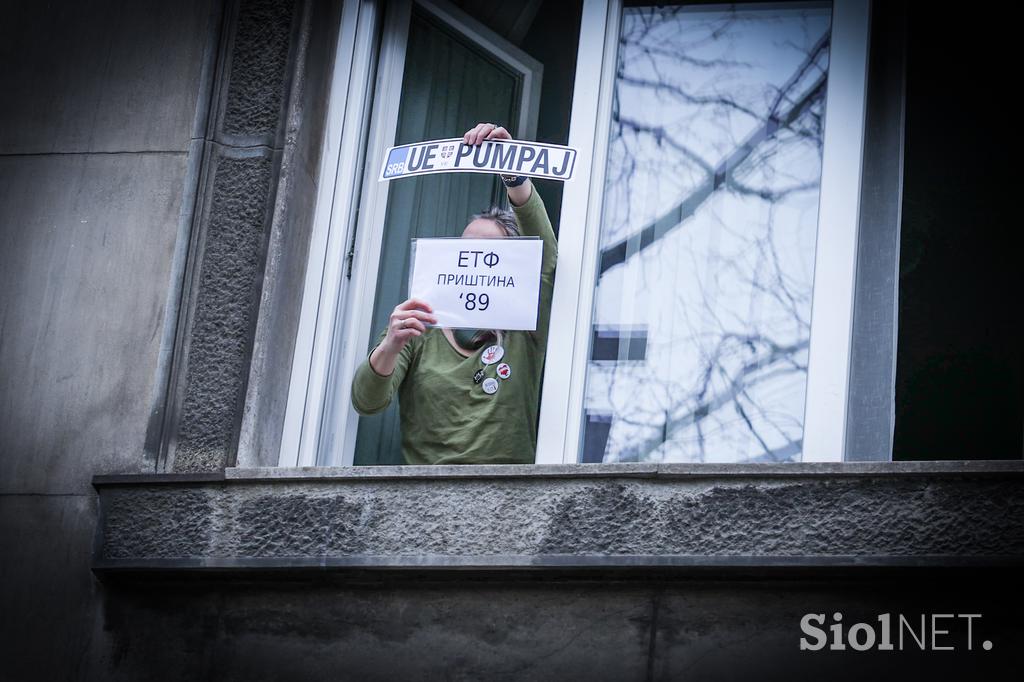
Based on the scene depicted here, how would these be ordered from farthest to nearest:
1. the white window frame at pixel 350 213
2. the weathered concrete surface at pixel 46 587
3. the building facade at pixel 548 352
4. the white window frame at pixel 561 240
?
1. the white window frame at pixel 350 213
2. the white window frame at pixel 561 240
3. the weathered concrete surface at pixel 46 587
4. the building facade at pixel 548 352

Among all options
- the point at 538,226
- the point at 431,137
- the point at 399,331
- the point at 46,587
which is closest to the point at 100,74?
the point at 431,137

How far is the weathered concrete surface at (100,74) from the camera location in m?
5.72

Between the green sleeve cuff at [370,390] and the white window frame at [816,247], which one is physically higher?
the white window frame at [816,247]

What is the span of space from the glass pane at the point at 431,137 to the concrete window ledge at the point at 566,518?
0.71 meters

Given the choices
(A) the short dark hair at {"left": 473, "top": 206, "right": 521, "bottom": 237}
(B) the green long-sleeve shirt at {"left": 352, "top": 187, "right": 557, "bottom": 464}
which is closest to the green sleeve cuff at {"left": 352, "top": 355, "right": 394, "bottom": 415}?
(B) the green long-sleeve shirt at {"left": 352, "top": 187, "right": 557, "bottom": 464}

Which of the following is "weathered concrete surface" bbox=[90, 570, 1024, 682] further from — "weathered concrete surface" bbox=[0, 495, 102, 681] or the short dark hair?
the short dark hair

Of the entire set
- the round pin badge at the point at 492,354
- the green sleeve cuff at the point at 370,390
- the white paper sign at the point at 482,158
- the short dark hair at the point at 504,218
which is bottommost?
the green sleeve cuff at the point at 370,390

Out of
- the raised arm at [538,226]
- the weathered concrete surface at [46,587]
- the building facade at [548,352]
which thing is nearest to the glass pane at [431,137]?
the building facade at [548,352]

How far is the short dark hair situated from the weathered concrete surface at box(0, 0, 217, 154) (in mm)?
1163

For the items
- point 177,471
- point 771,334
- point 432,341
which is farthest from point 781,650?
point 177,471

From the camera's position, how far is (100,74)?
583cm

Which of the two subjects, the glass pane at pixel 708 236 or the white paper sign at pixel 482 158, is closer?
the glass pane at pixel 708 236

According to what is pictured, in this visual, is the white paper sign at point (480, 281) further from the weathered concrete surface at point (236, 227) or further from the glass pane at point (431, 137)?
the weathered concrete surface at point (236, 227)

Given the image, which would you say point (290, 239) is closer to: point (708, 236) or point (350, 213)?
point (350, 213)
